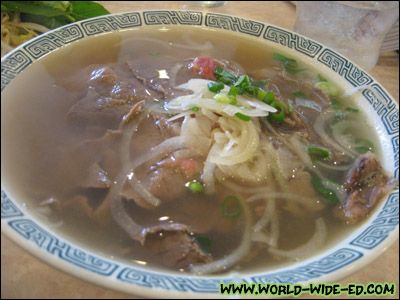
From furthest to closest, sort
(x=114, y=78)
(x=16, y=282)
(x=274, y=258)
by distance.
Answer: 1. (x=114, y=78)
2. (x=274, y=258)
3. (x=16, y=282)

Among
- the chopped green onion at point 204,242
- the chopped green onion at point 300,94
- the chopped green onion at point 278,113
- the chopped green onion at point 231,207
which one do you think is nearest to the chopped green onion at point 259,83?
the chopped green onion at point 300,94

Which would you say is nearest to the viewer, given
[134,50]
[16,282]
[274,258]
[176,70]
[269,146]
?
[16,282]

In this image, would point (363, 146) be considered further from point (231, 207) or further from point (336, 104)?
point (231, 207)

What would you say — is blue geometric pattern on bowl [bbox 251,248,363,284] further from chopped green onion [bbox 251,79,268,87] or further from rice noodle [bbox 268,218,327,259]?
chopped green onion [bbox 251,79,268,87]

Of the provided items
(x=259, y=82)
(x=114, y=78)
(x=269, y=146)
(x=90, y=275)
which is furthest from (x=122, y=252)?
(x=259, y=82)

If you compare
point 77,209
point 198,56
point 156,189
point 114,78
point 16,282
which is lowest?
point 16,282

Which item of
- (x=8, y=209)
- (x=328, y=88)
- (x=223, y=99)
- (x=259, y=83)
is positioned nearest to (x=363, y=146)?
(x=328, y=88)

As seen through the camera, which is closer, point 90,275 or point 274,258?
point 90,275

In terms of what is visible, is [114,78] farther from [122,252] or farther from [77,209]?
[122,252]
